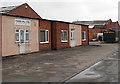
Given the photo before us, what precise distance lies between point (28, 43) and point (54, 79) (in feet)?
38.4

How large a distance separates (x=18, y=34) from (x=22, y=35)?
0.64m

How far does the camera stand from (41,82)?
27.6 ft

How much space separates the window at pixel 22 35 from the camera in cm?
1902

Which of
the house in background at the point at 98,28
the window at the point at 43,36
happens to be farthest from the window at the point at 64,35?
the house in background at the point at 98,28

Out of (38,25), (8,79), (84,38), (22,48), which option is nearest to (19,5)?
(84,38)

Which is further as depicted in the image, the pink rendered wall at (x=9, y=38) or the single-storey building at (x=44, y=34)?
the single-storey building at (x=44, y=34)

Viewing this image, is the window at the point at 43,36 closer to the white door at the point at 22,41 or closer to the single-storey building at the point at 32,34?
the single-storey building at the point at 32,34

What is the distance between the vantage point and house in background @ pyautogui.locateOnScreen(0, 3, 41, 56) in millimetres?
17227

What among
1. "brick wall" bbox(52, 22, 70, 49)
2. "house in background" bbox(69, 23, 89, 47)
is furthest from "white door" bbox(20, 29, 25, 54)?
"house in background" bbox(69, 23, 89, 47)

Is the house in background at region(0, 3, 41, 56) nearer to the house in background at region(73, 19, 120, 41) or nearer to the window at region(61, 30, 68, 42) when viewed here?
the window at region(61, 30, 68, 42)

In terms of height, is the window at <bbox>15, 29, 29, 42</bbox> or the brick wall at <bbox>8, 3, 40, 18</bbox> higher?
the brick wall at <bbox>8, 3, 40, 18</bbox>

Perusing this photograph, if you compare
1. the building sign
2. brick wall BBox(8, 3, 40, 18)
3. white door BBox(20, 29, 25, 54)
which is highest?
brick wall BBox(8, 3, 40, 18)

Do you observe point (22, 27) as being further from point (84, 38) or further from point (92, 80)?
point (84, 38)

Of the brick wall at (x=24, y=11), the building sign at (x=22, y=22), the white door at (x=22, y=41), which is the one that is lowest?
the white door at (x=22, y=41)
